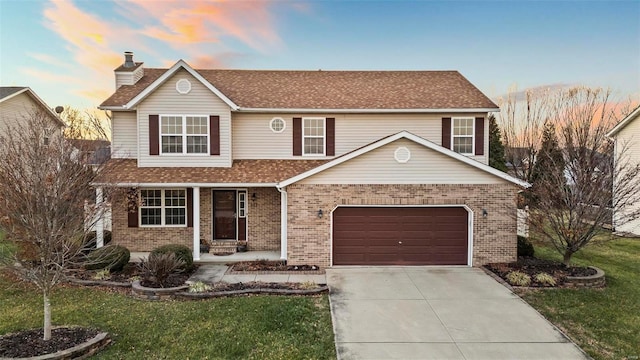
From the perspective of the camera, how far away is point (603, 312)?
8922 millimetres

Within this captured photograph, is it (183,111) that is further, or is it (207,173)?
(183,111)

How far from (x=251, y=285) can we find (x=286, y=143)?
6.87m

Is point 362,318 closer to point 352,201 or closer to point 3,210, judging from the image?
point 352,201

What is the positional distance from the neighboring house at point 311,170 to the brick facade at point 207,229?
4 centimetres

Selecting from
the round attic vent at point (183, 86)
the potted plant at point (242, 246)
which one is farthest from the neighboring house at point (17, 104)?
the potted plant at point (242, 246)

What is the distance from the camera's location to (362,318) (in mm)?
8461

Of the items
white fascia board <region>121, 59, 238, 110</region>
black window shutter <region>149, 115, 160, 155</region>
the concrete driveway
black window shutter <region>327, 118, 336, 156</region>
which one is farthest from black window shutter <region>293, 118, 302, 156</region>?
the concrete driveway

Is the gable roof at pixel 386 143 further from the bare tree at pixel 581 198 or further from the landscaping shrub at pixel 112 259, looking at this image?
the landscaping shrub at pixel 112 259

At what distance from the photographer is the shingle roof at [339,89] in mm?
15492

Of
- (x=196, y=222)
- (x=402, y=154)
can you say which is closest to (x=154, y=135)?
(x=196, y=222)

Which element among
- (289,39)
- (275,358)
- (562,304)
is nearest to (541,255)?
(562,304)

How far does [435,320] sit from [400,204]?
5081 millimetres

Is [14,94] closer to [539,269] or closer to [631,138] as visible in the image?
[539,269]

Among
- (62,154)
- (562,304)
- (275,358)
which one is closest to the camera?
(275,358)
